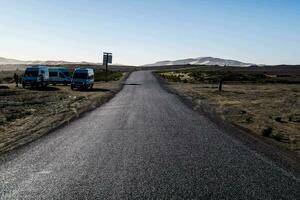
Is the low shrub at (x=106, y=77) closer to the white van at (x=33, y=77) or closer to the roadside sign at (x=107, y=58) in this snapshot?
the roadside sign at (x=107, y=58)

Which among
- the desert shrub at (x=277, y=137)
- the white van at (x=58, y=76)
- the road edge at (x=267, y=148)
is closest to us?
the road edge at (x=267, y=148)

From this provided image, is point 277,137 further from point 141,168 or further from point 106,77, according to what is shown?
point 106,77

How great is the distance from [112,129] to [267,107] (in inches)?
602

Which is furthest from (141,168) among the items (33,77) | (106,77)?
(106,77)

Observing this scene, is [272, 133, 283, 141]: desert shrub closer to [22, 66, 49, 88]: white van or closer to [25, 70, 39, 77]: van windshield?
[22, 66, 49, 88]: white van

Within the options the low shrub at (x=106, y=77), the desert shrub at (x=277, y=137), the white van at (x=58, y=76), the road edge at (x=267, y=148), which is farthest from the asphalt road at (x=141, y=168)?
the low shrub at (x=106, y=77)

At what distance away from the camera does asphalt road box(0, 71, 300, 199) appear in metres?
8.08

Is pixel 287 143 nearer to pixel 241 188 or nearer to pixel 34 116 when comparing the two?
pixel 241 188

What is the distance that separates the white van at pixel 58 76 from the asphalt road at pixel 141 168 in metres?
37.6

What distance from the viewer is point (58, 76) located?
176 feet

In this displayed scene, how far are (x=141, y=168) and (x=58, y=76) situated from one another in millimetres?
45271

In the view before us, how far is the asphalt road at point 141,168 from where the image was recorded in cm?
808

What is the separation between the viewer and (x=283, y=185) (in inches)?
340

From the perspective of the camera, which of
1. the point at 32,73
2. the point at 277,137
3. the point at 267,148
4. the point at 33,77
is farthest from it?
the point at 32,73
